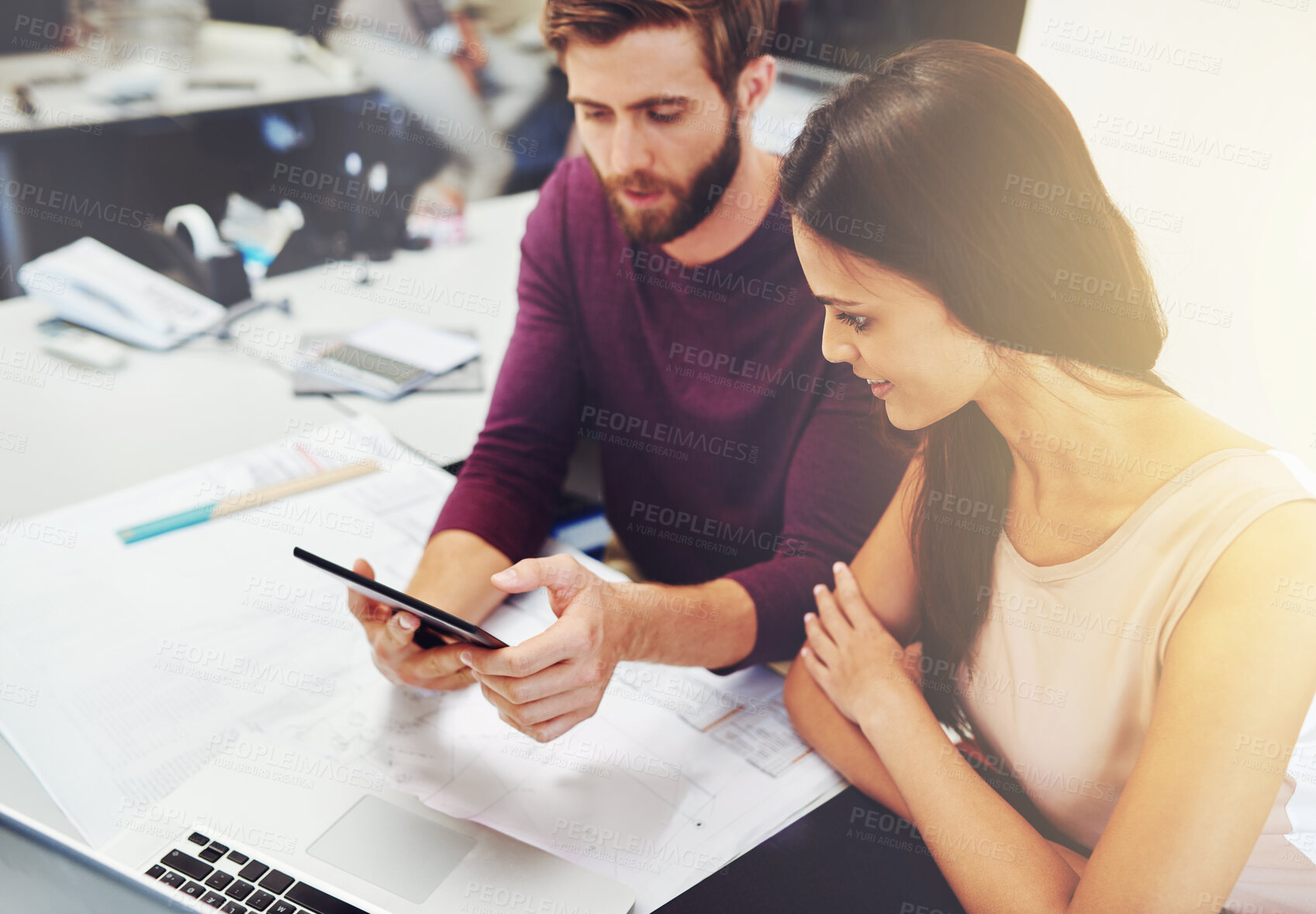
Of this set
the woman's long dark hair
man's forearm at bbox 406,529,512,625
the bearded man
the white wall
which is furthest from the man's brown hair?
man's forearm at bbox 406,529,512,625

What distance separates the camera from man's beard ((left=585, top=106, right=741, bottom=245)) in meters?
0.98

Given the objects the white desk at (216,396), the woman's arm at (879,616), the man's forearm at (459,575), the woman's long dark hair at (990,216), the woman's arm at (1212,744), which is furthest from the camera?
the white desk at (216,396)

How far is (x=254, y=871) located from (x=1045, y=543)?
70cm

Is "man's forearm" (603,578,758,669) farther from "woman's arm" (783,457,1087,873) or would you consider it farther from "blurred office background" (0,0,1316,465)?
"blurred office background" (0,0,1316,465)

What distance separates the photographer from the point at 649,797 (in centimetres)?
86

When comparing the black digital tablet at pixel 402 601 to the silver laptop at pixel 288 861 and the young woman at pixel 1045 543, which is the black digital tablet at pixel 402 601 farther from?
the young woman at pixel 1045 543

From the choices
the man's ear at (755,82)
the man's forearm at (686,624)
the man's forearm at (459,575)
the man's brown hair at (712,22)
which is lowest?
the man's forearm at (459,575)

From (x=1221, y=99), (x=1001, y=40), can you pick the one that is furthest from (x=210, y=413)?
(x=1221, y=99)

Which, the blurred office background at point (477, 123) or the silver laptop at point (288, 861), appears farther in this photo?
the silver laptop at point (288, 861)

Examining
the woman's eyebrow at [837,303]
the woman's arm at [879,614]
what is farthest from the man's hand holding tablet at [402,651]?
the woman's eyebrow at [837,303]

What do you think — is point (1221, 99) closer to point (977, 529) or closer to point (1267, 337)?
point (1267, 337)

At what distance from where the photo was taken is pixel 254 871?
0.78 metres

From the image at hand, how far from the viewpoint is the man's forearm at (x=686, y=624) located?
3.04ft

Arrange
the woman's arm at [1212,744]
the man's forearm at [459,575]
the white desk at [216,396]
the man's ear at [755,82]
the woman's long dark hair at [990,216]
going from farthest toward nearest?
the white desk at [216,396] → the man's forearm at [459,575] → the man's ear at [755,82] → the woman's long dark hair at [990,216] → the woman's arm at [1212,744]
